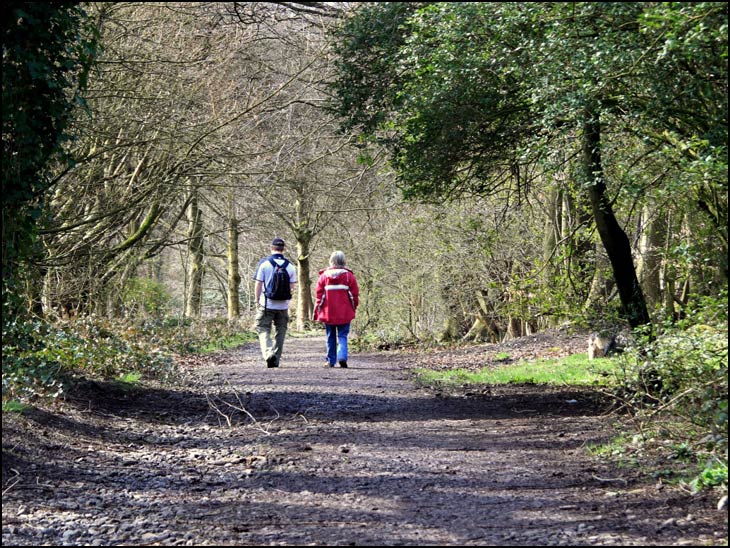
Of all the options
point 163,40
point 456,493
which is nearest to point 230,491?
point 456,493

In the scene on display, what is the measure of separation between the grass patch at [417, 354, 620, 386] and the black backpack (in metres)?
2.72

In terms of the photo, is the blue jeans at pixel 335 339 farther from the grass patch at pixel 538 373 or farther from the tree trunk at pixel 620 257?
the tree trunk at pixel 620 257

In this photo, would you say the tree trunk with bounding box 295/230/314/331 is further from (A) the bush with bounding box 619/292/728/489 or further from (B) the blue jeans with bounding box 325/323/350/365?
(A) the bush with bounding box 619/292/728/489

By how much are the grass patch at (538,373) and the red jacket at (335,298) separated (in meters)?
1.74

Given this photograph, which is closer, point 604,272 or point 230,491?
point 230,491

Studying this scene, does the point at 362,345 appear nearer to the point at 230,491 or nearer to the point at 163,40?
the point at 163,40

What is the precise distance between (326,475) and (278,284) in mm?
7109

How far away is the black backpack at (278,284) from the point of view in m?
13.5

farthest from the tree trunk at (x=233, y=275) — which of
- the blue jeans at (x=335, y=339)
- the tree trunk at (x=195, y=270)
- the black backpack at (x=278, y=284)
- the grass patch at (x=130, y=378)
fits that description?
the grass patch at (x=130, y=378)

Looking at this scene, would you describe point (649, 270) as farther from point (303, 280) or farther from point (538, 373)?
point (303, 280)

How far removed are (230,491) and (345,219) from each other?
87.5ft

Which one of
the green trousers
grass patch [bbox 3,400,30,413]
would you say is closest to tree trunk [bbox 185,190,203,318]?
the green trousers

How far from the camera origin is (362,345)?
27.1m

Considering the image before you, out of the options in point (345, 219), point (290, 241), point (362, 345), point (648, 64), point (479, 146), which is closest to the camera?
point (648, 64)
